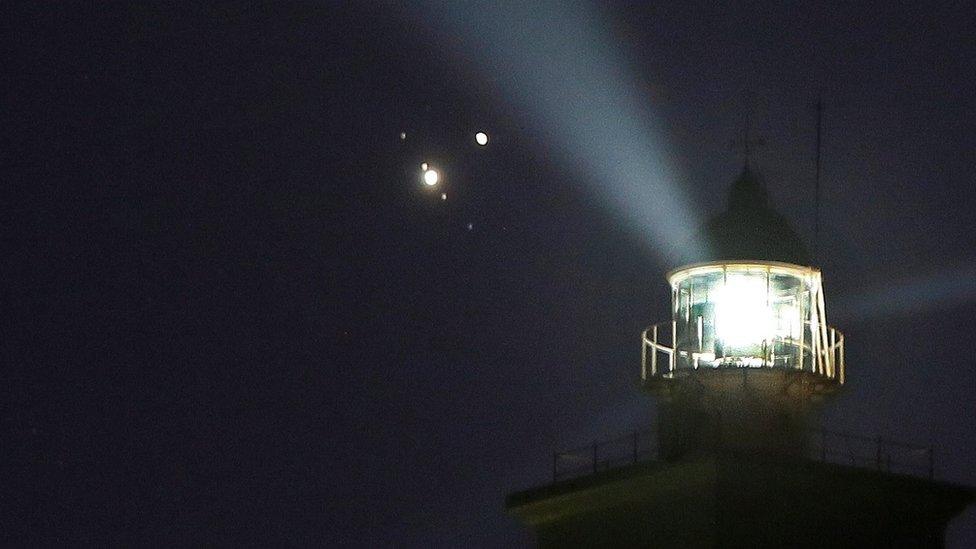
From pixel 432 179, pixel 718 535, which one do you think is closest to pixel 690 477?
pixel 718 535

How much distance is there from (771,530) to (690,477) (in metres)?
0.79

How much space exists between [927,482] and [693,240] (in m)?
2.80

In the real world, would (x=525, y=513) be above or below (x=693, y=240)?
below

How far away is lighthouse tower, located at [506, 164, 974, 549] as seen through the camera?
102 ft

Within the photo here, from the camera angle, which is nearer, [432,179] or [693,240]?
[693,240]

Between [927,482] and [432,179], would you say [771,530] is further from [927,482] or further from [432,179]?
[432,179]

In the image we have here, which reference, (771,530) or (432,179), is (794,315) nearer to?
(771,530)

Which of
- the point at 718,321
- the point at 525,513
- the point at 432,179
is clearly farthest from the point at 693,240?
the point at 432,179

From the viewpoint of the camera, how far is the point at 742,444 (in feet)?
103

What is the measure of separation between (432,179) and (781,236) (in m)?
5.82

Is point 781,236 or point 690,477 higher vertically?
point 781,236

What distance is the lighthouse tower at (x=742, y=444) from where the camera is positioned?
30938mm

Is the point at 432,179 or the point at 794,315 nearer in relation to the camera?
the point at 794,315

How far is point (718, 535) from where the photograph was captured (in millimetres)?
30797
